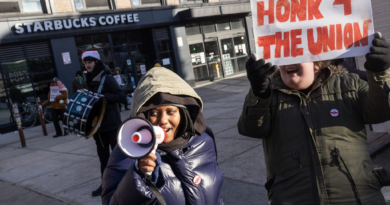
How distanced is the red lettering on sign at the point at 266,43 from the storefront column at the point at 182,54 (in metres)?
15.7

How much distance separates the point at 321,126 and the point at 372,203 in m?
0.50

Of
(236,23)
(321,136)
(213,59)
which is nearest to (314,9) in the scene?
(321,136)

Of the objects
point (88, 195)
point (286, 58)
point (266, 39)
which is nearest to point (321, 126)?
point (286, 58)

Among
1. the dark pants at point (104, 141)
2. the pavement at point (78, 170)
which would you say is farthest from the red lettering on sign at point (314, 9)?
the dark pants at point (104, 141)

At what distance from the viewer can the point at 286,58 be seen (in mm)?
1936

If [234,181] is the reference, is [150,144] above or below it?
above

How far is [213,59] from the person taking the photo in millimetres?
19562

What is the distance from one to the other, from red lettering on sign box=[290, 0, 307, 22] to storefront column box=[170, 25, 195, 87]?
15727 millimetres

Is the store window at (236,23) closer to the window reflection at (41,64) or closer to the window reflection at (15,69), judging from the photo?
the window reflection at (41,64)

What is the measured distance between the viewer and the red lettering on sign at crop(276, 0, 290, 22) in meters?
1.98

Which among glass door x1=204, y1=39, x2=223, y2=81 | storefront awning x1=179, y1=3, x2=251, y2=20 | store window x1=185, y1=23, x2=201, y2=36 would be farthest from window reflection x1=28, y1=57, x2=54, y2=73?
glass door x1=204, y1=39, x2=223, y2=81

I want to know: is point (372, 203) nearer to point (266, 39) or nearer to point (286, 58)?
point (286, 58)

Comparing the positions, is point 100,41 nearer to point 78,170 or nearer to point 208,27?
point 208,27

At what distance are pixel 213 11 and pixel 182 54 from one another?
2.90 m
